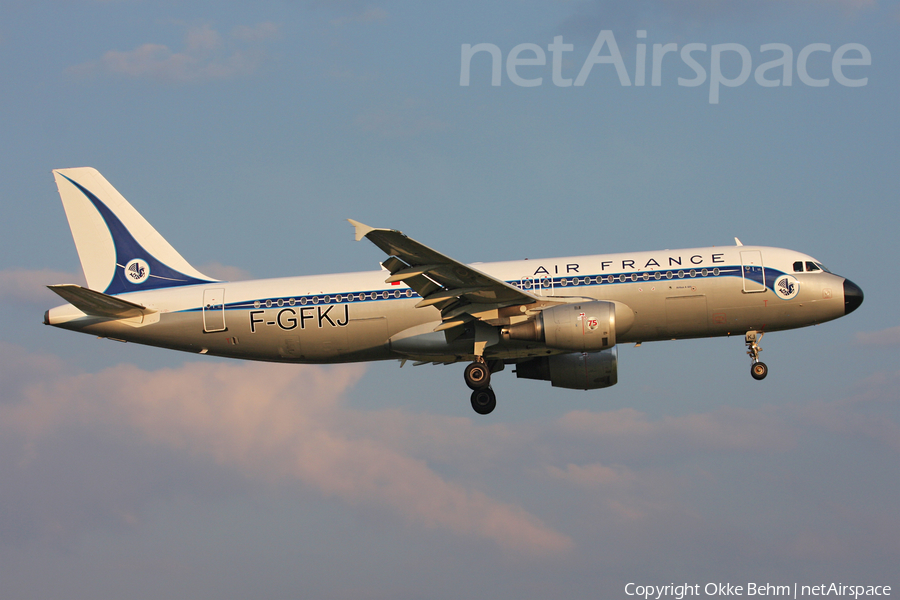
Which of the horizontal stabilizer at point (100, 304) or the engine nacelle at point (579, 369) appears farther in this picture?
the engine nacelle at point (579, 369)

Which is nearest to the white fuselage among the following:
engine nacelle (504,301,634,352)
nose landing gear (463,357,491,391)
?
nose landing gear (463,357,491,391)

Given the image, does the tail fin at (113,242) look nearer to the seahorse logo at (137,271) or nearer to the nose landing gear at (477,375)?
the seahorse logo at (137,271)

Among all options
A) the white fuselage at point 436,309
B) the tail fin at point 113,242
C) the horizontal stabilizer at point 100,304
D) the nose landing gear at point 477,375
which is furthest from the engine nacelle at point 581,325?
the horizontal stabilizer at point 100,304

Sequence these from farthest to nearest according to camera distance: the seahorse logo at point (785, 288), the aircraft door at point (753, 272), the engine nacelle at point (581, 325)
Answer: the seahorse logo at point (785, 288)
the aircraft door at point (753, 272)
the engine nacelle at point (581, 325)

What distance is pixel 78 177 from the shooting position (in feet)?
131

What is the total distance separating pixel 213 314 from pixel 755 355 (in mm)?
20023

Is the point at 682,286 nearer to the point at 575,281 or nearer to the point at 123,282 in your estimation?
the point at 575,281

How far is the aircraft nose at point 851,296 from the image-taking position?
35.3 m

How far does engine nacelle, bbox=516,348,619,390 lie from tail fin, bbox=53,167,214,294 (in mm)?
13722

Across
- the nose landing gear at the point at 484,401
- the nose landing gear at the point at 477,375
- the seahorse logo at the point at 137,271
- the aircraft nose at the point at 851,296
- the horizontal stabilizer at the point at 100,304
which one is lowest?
the nose landing gear at the point at 484,401

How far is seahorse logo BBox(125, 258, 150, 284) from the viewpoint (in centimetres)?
3819

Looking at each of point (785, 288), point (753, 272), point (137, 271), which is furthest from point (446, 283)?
point (137, 271)

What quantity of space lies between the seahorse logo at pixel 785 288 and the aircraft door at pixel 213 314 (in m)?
20.1

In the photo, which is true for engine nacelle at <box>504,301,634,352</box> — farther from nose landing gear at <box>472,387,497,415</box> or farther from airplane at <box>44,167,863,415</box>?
nose landing gear at <box>472,387,497,415</box>
